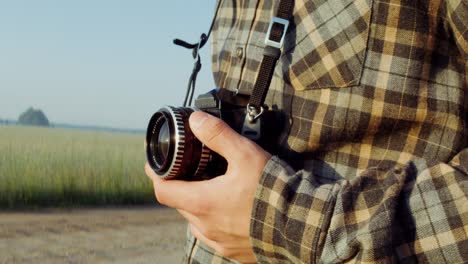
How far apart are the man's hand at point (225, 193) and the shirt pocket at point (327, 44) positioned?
0.20 metres

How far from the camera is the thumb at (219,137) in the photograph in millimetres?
1040

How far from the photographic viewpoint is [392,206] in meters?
0.94

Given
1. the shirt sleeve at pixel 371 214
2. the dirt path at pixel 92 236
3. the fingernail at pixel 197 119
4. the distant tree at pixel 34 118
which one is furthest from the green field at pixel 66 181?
the distant tree at pixel 34 118

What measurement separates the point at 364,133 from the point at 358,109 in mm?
50

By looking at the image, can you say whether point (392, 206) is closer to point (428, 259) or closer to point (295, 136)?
point (428, 259)

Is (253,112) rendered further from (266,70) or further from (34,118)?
(34,118)

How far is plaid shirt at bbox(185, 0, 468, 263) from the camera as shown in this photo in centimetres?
95

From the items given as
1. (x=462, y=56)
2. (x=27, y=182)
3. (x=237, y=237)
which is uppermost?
(x=462, y=56)

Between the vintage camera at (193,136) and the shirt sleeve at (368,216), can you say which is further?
the vintage camera at (193,136)

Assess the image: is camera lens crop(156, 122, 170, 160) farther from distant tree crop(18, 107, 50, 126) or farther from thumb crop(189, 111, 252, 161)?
distant tree crop(18, 107, 50, 126)

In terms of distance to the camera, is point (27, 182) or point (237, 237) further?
point (27, 182)

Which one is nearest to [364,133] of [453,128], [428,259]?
[453,128]

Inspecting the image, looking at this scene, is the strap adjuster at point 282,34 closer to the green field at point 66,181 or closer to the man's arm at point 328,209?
the man's arm at point 328,209

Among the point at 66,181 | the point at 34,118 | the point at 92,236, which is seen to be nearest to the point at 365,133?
the point at 92,236
